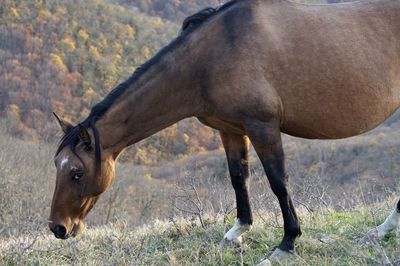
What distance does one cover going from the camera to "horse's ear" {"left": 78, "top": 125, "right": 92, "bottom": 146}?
171 inches

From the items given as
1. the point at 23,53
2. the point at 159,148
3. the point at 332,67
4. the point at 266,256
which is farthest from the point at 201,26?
the point at 23,53

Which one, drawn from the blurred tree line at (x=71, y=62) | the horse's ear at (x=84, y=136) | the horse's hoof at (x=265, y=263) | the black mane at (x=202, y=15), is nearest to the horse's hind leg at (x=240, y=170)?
the horse's hoof at (x=265, y=263)

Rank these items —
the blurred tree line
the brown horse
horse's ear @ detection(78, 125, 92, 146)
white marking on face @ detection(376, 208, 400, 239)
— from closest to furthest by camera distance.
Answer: the brown horse → horse's ear @ detection(78, 125, 92, 146) → white marking on face @ detection(376, 208, 400, 239) → the blurred tree line

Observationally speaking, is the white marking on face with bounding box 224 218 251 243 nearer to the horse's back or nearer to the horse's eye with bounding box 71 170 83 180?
the horse's back

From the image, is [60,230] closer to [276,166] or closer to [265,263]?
[265,263]

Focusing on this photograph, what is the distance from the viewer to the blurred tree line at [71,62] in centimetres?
4950

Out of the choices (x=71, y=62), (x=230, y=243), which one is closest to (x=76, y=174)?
(x=230, y=243)

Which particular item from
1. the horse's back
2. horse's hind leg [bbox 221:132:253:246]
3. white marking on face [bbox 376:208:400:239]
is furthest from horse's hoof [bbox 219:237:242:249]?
white marking on face [bbox 376:208:400:239]

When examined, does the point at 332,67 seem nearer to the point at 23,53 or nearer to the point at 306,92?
the point at 306,92

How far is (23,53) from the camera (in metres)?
59.2

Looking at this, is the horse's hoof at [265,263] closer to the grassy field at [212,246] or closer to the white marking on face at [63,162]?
the grassy field at [212,246]

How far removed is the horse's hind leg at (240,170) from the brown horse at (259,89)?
258 mm

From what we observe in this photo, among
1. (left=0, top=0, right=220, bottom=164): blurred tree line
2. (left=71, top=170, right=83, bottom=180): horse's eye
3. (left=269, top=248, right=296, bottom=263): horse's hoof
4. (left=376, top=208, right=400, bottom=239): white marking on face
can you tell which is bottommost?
(left=0, top=0, right=220, bottom=164): blurred tree line

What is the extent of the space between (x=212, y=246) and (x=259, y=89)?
4.74 feet
